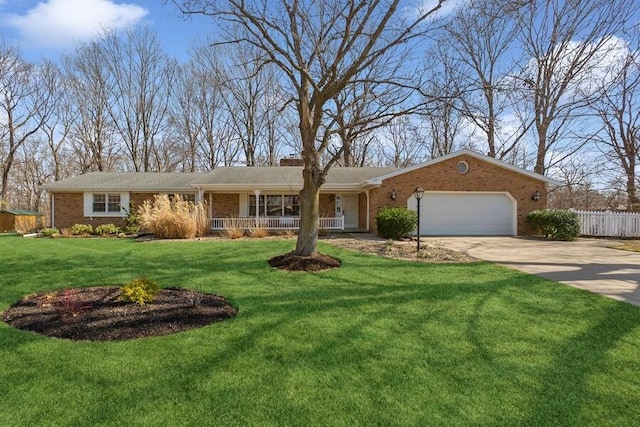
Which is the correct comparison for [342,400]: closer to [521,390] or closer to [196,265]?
[521,390]

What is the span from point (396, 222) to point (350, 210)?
5422mm

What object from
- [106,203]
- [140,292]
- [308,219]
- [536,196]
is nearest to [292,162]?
[106,203]

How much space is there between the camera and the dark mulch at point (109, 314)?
4180 millimetres

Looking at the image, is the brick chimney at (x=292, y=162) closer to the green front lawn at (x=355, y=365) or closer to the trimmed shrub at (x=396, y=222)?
the trimmed shrub at (x=396, y=222)

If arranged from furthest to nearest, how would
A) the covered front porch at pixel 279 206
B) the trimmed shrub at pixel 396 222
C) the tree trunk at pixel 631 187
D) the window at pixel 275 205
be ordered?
the window at pixel 275 205
the covered front porch at pixel 279 206
the tree trunk at pixel 631 187
the trimmed shrub at pixel 396 222

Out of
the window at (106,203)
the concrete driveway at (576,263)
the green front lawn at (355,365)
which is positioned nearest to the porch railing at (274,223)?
the window at (106,203)

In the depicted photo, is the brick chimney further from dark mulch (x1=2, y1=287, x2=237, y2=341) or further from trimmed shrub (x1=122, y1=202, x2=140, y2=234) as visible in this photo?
dark mulch (x1=2, y1=287, x2=237, y2=341)

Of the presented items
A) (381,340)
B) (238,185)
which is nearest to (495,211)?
(238,185)

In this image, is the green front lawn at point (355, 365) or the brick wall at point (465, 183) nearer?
the green front lawn at point (355, 365)

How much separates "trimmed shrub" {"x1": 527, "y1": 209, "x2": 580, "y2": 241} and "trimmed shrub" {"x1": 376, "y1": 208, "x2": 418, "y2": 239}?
5556mm

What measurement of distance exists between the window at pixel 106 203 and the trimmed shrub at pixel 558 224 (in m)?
20.3

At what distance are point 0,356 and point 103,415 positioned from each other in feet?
5.76

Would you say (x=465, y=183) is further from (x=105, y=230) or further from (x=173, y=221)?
(x=105, y=230)

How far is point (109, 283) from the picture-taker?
21.6 feet
